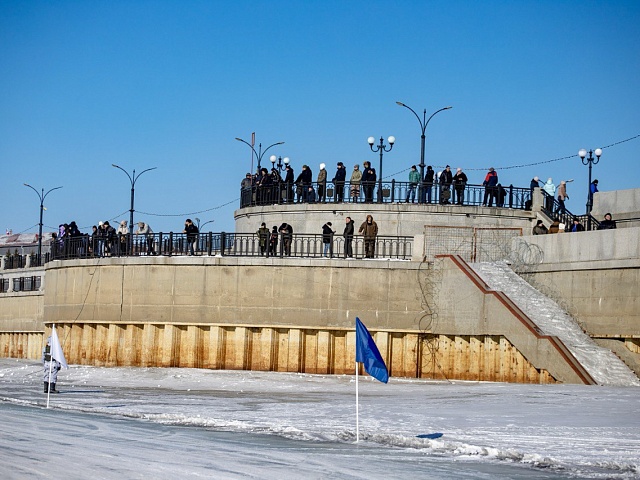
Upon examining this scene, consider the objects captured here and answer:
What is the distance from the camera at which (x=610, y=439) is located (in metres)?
19.3

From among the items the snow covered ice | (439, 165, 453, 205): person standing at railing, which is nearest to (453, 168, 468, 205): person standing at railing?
(439, 165, 453, 205): person standing at railing

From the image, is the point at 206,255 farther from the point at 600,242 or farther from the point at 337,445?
the point at 337,445

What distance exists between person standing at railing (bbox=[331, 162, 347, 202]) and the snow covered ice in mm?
11208

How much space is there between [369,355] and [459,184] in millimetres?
23319

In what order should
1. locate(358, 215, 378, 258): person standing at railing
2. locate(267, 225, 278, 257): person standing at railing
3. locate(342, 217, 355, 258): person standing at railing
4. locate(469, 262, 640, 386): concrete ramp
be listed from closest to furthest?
locate(469, 262, 640, 386): concrete ramp, locate(342, 217, 355, 258): person standing at railing, locate(358, 215, 378, 258): person standing at railing, locate(267, 225, 278, 257): person standing at railing

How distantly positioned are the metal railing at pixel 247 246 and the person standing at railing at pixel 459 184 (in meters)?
3.46

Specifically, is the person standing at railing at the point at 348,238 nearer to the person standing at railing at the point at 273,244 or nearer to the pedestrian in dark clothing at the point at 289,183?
the person standing at railing at the point at 273,244

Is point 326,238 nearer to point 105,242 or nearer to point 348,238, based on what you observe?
point 348,238

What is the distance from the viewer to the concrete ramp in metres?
31.0

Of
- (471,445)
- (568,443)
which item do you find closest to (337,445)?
(471,445)

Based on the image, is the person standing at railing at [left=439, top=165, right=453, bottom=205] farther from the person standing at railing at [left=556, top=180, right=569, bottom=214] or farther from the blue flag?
the blue flag

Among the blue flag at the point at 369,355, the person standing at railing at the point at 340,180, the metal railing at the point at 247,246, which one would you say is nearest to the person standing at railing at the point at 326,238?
the metal railing at the point at 247,246

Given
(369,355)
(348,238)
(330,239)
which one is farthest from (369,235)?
(369,355)

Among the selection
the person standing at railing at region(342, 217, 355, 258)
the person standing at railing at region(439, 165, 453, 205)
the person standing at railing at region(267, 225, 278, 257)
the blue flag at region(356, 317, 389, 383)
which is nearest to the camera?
the blue flag at region(356, 317, 389, 383)
